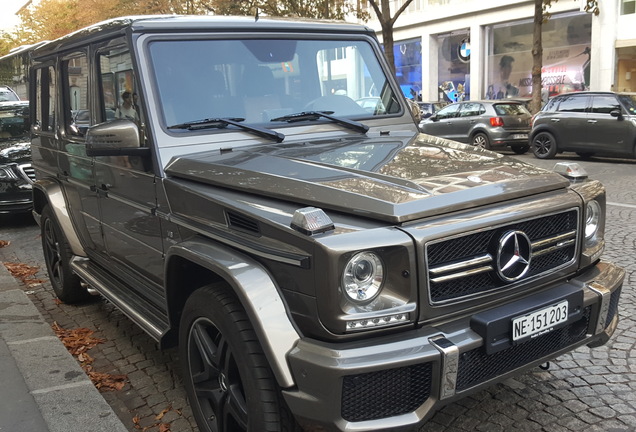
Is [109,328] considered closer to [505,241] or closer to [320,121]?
[320,121]

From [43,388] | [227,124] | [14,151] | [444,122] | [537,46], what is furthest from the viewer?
[537,46]

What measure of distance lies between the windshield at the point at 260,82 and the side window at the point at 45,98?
2.00 meters

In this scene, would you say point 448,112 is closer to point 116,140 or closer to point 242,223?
point 116,140

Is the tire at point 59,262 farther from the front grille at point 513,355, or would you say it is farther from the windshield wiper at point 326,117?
the front grille at point 513,355

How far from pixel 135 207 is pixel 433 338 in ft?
6.63

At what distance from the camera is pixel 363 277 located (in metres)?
2.32

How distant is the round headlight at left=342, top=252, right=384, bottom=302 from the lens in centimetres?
227

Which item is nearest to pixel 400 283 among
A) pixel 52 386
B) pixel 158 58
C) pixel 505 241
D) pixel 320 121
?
pixel 505 241

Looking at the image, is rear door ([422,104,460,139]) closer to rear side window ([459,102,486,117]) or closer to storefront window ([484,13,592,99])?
rear side window ([459,102,486,117])

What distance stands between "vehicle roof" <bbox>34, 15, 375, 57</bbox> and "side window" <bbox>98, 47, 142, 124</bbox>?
133 mm

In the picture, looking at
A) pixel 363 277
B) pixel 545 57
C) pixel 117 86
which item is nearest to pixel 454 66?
pixel 545 57

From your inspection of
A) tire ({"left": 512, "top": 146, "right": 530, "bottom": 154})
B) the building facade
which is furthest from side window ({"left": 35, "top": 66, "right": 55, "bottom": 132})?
the building facade

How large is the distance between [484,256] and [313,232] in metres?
0.72

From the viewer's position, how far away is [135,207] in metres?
3.60
